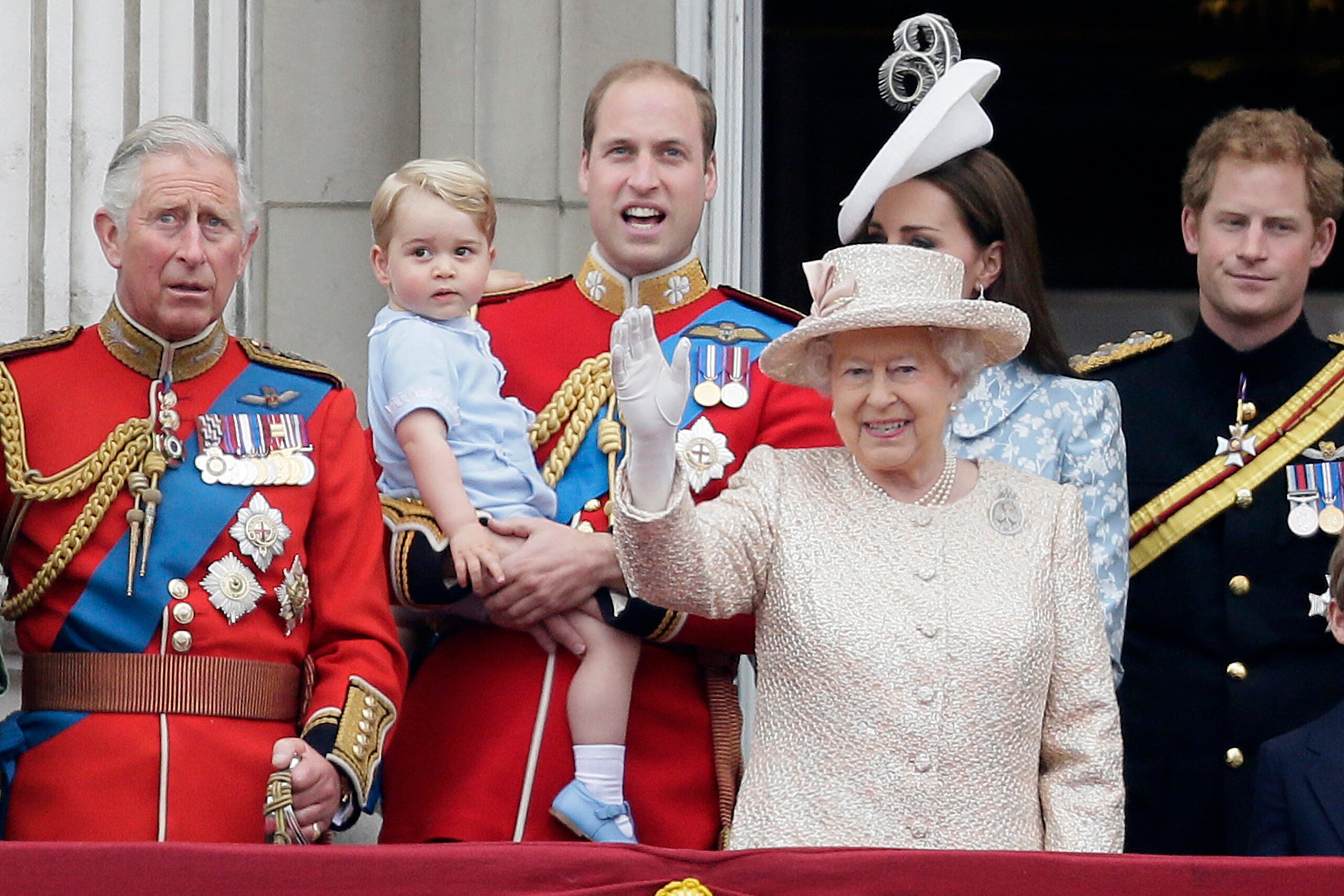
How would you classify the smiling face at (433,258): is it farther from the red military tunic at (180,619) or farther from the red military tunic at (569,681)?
the red military tunic at (180,619)

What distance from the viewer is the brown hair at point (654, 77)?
12.1 ft

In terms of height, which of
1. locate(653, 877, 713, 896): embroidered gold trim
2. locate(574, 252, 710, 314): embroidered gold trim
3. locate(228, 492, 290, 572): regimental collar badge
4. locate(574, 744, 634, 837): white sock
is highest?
locate(574, 252, 710, 314): embroidered gold trim

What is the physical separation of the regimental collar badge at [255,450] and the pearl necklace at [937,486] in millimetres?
784

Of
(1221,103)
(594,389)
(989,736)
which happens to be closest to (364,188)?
(594,389)

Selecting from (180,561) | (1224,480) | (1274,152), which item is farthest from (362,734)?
(1274,152)

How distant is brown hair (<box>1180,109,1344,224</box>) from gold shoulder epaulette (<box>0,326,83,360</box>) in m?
1.84

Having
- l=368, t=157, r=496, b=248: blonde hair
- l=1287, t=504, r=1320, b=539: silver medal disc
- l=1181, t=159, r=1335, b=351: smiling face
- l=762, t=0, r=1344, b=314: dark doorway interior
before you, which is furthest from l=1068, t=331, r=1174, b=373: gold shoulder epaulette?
l=762, t=0, r=1344, b=314: dark doorway interior

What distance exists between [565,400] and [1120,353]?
1.08 m

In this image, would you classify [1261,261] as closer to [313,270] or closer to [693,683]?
[693,683]

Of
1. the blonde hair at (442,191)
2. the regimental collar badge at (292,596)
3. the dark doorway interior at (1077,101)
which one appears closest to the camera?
the regimental collar badge at (292,596)

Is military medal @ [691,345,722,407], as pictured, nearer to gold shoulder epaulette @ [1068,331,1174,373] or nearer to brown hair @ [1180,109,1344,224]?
gold shoulder epaulette @ [1068,331,1174,373]

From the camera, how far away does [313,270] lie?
16.9 ft

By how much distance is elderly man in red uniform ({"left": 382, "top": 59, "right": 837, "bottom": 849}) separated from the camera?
3428mm

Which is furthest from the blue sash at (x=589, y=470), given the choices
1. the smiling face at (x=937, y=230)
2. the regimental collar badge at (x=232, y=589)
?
the regimental collar badge at (x=232, y=589)
